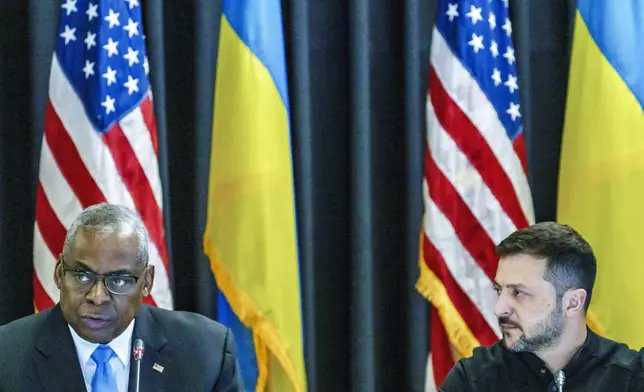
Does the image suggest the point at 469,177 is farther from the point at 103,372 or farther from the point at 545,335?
the point at 103,372

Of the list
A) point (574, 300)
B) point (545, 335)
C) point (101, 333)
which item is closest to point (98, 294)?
point (101, 333)

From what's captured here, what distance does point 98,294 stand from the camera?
9.31 ft

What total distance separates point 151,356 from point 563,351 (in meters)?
1.34

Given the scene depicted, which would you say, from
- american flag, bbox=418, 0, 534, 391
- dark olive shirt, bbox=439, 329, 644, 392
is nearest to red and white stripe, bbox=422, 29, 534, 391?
american flag, bbox=418, 0, 534, 391

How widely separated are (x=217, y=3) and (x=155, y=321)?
1812 mm

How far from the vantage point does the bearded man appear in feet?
9.64

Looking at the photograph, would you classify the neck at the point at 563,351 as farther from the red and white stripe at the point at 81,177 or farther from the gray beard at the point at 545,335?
Answer: the red and white stripe at the point at 81,177

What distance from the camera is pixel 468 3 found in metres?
4.10

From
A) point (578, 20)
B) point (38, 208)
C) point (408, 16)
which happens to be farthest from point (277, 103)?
point (578, 20)

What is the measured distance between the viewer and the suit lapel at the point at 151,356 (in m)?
2.95

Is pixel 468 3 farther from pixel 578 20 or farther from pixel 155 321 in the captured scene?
pixel 155 321

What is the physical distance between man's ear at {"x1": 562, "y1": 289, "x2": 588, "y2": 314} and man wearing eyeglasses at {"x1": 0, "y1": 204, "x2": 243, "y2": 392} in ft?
3.74

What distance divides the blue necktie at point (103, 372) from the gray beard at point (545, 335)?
1271mm

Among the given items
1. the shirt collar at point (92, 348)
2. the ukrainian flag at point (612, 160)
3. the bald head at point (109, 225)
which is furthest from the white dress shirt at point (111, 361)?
the ukrainian flag at point (612, 160)
